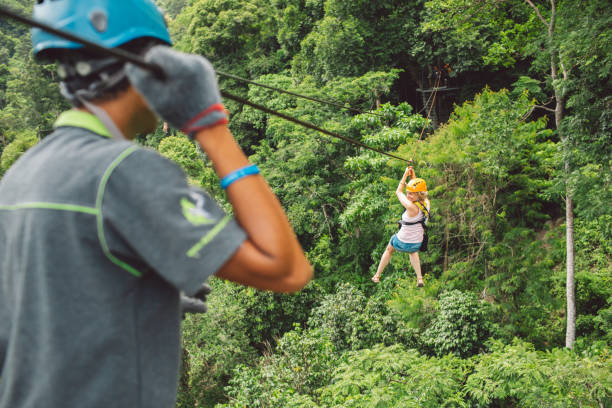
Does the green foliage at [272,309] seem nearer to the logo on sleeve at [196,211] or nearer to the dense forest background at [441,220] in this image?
the dense forest background at [441,220]

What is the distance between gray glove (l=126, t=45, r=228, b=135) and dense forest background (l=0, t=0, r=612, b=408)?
6500mm

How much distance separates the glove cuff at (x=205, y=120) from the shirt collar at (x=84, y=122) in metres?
0.15

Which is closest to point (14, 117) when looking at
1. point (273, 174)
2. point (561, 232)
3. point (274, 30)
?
point (274, 30)

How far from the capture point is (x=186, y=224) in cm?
77

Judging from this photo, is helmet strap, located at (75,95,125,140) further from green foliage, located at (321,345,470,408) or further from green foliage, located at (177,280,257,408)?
green foliage, located at (177,280,257,408)

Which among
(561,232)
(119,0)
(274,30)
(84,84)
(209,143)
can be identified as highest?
(119,0)

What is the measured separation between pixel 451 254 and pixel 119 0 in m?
12.0

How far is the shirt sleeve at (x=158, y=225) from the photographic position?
75cm

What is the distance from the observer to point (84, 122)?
868mm

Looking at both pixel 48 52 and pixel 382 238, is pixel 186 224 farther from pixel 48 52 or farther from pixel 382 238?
pixel 382 238

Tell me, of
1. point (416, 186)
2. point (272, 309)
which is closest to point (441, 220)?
point (272, 309)

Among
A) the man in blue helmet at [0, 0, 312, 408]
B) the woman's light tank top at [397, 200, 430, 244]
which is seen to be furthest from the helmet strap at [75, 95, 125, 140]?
the woman's light tank top at [397, 200, 430, 244]

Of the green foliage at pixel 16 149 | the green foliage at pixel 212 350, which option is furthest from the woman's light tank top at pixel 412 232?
the green foliage at pixel 16 149

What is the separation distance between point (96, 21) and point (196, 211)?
0.41 metres
